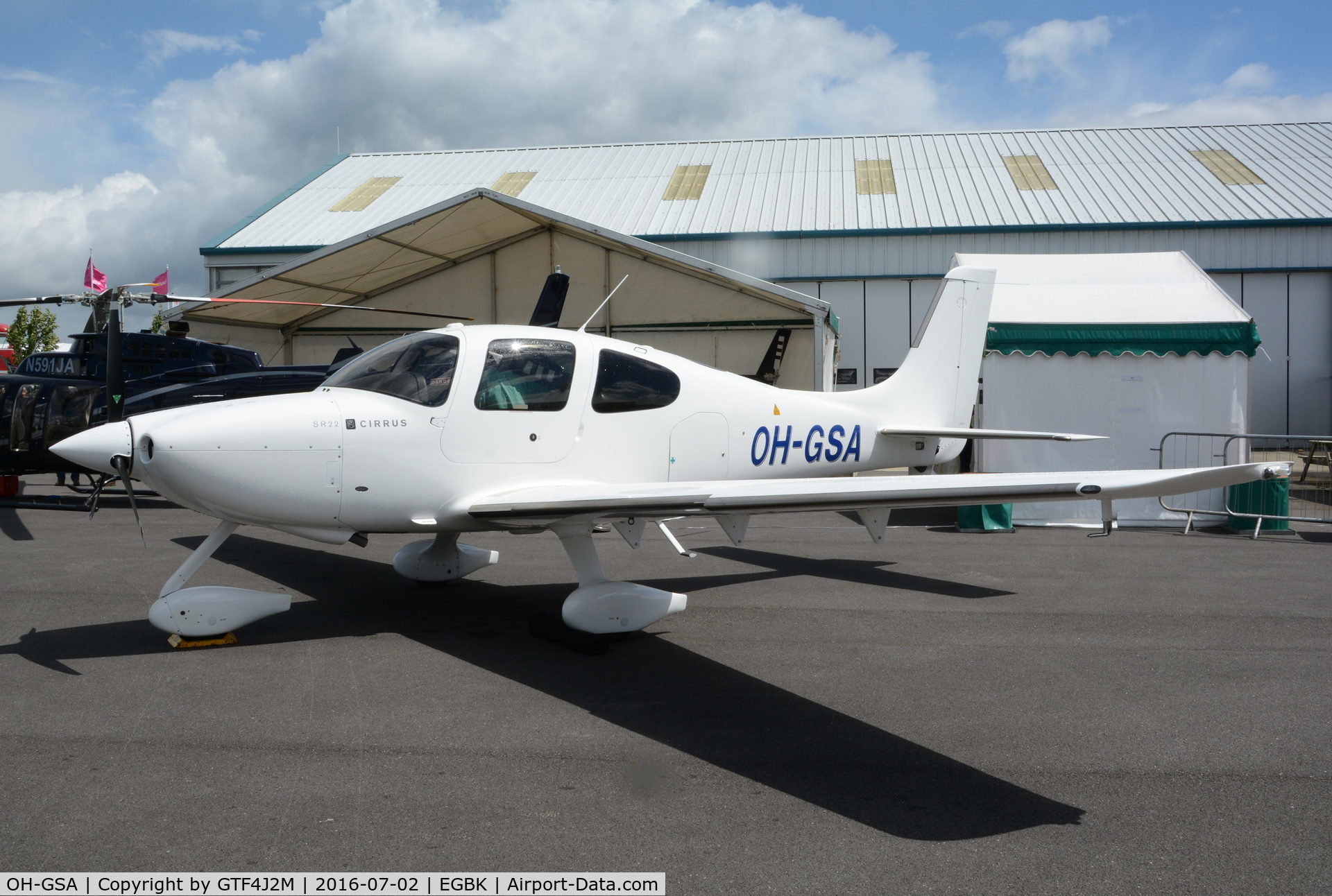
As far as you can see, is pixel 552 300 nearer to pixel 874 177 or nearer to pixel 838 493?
pixel 838 493

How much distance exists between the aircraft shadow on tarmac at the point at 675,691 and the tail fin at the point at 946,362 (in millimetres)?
1649

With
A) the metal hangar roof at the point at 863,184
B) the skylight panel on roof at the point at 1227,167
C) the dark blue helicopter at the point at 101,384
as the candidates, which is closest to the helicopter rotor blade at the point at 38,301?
the dark blue helicopter at the point at 101,384

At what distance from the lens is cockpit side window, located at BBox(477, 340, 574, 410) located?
592 centimetres

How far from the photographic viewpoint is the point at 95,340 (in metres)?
13.7

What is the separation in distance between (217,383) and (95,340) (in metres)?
2.85

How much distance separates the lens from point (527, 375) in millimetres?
6043

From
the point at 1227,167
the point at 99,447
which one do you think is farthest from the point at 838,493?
the point at 1227,167

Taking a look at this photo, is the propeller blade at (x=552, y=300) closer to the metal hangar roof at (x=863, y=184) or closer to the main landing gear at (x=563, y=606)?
the main landing gear at (x=563, y=606)

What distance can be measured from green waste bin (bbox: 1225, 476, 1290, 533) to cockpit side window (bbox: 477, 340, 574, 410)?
30.5 ft

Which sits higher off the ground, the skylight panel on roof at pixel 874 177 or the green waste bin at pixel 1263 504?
the skylight panel on roof at pixel 874 177

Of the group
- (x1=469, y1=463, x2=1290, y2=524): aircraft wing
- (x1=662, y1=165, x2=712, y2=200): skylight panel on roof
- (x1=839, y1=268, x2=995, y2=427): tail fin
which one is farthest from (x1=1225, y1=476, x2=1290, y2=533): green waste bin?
(x1=662, y1=165, x2=712, y2=200): skylight panel on roof

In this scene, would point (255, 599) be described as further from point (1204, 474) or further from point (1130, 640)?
point (1130, 640)

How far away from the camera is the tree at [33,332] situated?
55156 mm

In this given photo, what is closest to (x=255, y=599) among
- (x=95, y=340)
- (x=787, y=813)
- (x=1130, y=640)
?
(x=787, y=813)
